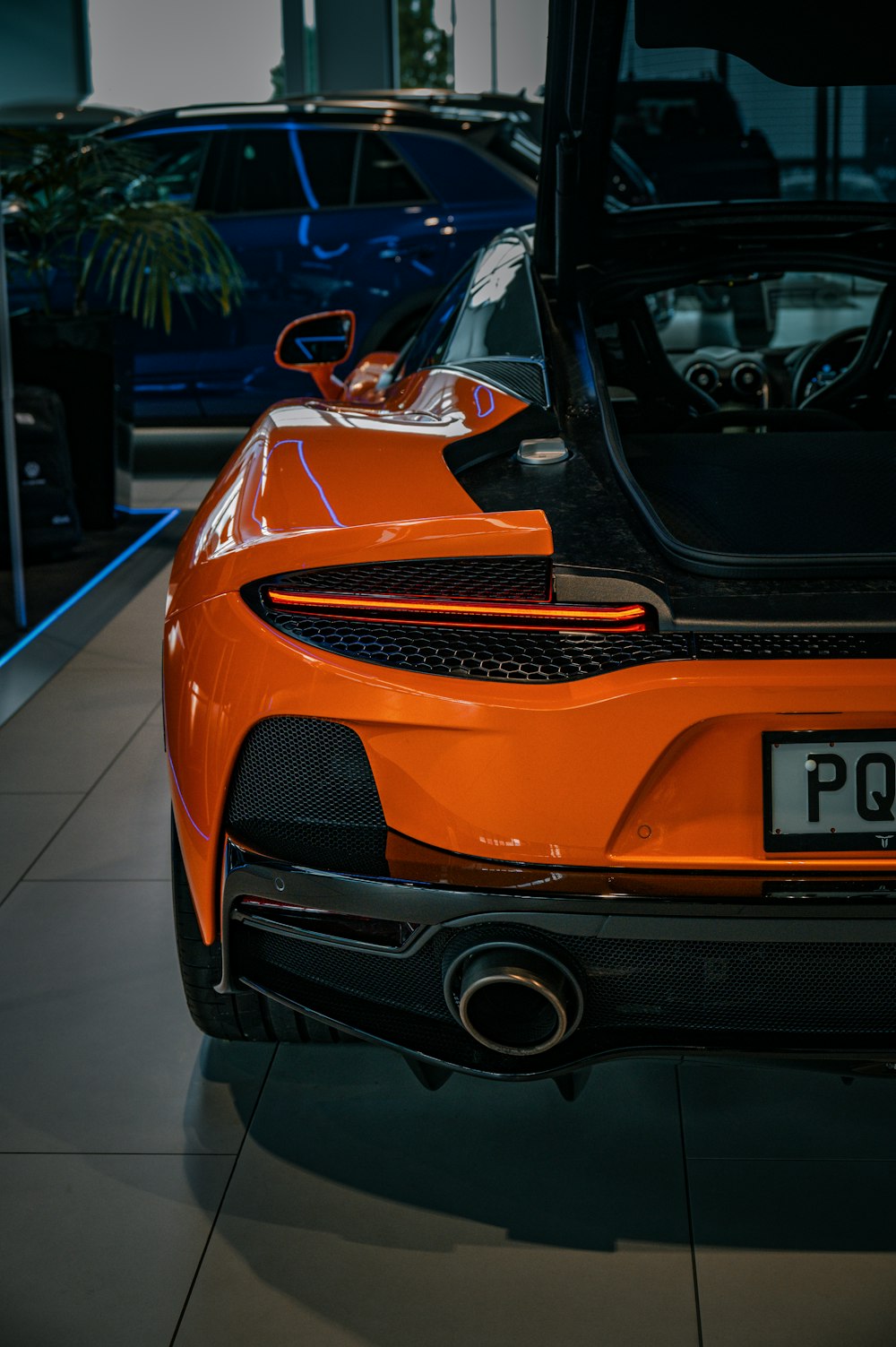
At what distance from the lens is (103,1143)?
1.80 metres

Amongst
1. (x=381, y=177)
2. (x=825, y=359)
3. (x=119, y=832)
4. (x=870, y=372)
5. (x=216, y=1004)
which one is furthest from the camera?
(x=381, y=177)

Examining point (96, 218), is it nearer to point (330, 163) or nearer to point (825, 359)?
point (330, 163)

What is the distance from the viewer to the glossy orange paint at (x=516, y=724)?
1330 mm

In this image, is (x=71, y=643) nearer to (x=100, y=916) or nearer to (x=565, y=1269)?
(x=100, y=916)

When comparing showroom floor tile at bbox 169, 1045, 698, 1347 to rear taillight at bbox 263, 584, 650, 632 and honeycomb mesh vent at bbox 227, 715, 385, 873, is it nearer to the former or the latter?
honeycomb mesh vent at bbox 227, 715, 385, 873

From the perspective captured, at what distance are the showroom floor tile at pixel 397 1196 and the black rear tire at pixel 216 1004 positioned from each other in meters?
0.11

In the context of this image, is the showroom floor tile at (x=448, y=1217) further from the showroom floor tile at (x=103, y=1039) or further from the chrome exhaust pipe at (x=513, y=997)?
the chrome exhaust pipe at (x=513, y=997)

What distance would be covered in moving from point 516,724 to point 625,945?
0.84ft

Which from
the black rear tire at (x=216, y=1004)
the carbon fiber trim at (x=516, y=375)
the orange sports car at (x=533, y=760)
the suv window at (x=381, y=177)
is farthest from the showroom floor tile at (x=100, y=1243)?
the suv window at (x=381, y=177)

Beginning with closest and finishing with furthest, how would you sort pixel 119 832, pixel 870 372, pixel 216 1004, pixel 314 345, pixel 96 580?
pixel 216 1004
pixel 119 832
pixel 870 372
pixel 314 345
pixel 96 580

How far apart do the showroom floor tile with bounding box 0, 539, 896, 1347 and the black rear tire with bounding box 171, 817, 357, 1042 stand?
112mm

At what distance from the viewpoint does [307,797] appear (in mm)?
1437

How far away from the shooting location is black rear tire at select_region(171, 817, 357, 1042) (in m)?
1.74

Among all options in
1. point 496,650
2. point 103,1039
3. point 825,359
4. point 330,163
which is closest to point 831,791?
point 496,650
